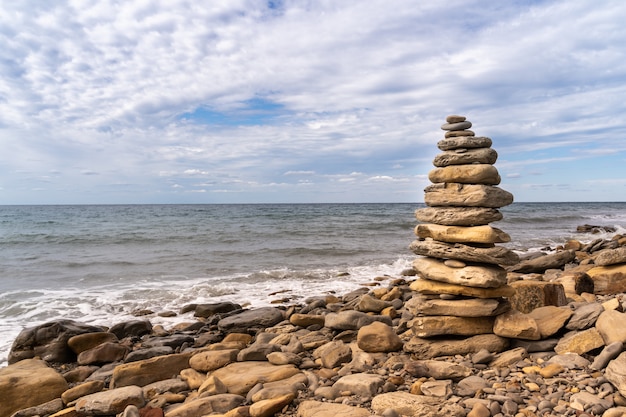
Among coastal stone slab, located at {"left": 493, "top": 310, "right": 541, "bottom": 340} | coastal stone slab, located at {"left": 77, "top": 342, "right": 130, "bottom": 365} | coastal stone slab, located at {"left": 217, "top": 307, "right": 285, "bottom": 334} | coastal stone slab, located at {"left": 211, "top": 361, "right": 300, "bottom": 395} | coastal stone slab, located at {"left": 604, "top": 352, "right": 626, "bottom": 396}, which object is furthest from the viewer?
coastal stone slab, located at {"left": 217, "top": 307, "right": 285, "bottom": 334}

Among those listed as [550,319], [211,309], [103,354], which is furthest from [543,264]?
[103,354]

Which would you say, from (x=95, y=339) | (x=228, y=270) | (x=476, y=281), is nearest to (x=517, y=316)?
(x=476, y=281)

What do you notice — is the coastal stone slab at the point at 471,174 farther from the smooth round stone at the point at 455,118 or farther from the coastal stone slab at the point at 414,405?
the coastal stone slab at the point at 414,405

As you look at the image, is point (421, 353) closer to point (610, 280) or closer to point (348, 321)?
point (348, 321)

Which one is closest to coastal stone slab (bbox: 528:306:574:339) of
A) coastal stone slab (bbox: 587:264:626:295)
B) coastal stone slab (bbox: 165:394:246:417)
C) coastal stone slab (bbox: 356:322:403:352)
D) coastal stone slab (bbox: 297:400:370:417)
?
coastal stone slab (bbox: 356:322:403:352)

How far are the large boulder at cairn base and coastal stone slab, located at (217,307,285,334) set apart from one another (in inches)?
127

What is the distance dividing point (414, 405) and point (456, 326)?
2.58 m

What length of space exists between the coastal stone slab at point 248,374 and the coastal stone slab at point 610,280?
7.85 meters

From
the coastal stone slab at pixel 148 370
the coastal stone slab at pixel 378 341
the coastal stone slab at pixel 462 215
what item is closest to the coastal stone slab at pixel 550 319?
the coastal stone slab at pixel 462 215

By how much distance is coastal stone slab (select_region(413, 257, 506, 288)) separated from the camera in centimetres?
732

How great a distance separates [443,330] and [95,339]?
7.33 meters

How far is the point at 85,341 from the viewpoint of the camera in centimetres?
951

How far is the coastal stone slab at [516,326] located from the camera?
6.90 m

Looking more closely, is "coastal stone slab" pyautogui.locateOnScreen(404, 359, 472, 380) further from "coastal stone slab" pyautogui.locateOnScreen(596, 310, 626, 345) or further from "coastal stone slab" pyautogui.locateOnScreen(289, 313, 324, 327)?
"coastal stone slab" pyautogui.locateOnScreen(289, 313, 324, 327)
